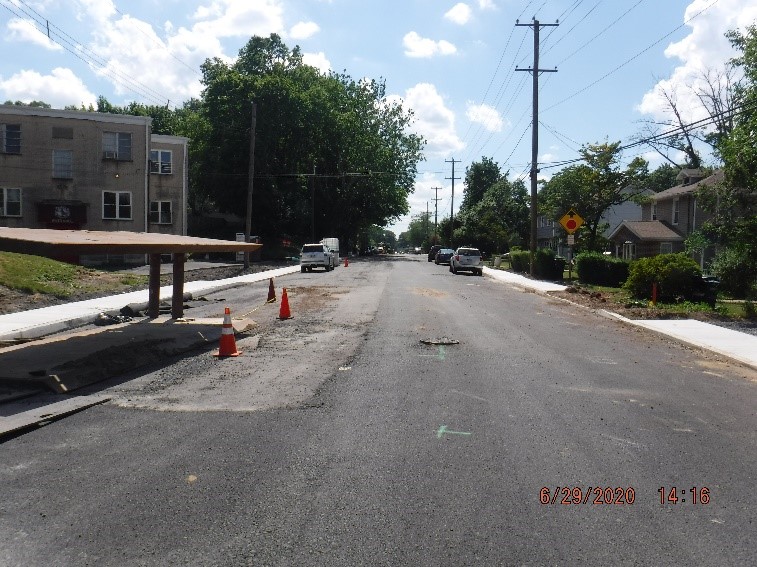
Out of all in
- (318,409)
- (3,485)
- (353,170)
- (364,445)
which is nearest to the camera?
(3,485)

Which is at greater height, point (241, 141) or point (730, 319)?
point (241, 141)

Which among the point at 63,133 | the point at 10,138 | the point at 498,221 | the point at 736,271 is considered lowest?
the point at 736,271

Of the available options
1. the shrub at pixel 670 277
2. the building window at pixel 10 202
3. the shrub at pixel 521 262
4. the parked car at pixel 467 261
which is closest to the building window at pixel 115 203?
the building window at pixel 10 202

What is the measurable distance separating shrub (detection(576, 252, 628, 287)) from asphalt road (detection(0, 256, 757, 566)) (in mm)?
20337

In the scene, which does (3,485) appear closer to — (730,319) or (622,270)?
(730,319)

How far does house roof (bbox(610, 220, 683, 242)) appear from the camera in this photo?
156ft

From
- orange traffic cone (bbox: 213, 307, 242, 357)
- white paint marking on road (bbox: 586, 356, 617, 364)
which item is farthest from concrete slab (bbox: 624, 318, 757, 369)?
orange traffic cone (bbox: 213, 307, 242, 357)

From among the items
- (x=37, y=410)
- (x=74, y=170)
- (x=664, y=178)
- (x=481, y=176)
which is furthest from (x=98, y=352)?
(x=481, y=176)

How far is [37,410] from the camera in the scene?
7934 mm

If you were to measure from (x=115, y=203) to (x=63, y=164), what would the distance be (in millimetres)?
3576

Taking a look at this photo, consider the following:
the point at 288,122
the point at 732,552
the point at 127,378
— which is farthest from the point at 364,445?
the point at 288,122

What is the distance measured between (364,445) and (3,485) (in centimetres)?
296

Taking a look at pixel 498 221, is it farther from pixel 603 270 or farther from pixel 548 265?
pixel 603 270

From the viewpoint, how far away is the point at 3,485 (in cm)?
558
